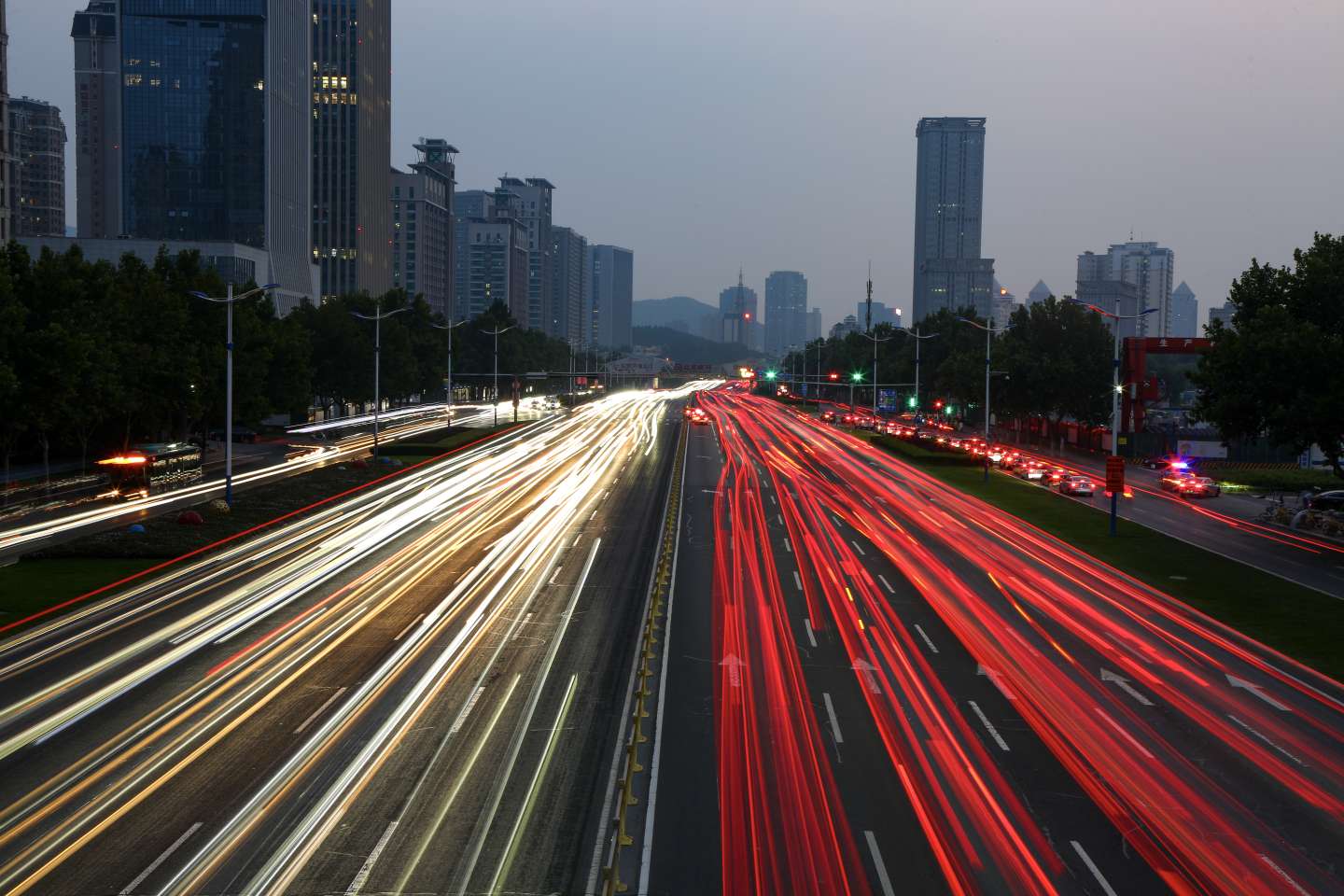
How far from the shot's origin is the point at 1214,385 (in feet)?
172

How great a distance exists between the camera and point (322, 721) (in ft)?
69.3

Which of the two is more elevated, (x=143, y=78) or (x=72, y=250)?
(x=143, y=78)

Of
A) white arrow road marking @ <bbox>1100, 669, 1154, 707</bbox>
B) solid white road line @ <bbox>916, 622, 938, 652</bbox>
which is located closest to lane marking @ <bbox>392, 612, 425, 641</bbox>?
solid white road line @ <bbox>916, 622, 938, 652</bbox>

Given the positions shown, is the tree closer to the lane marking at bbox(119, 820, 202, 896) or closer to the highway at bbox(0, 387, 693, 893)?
the highway at bbox(0, 387, 693, 893)

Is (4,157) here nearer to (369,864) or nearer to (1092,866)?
(369,864)

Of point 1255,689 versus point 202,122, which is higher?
point 202,122

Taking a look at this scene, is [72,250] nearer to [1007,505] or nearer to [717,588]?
[717,588]

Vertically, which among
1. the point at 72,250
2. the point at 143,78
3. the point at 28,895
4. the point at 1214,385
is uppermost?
the point at 143,78

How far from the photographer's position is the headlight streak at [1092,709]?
52.9 ft

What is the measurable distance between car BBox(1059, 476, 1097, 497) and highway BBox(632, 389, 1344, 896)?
26.5 meters

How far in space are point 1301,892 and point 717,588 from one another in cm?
2058

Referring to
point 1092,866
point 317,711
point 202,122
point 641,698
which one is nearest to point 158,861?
point 317,711

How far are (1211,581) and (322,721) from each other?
1199 inches

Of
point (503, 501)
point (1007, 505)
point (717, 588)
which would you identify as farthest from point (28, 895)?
point (1007, 505)
